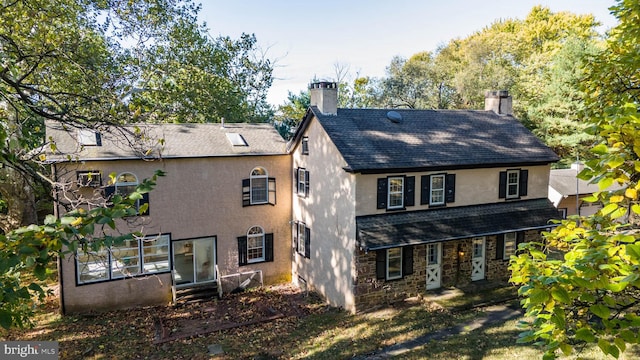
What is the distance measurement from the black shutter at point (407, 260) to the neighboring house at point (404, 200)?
41 millimetres

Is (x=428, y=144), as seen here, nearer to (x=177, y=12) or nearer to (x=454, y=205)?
(x=454, y=205)

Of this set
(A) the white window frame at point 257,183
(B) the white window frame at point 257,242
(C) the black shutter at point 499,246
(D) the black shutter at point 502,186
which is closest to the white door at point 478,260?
(C) the black shutter at point 499,246

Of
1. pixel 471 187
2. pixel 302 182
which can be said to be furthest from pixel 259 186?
pixel 471 187

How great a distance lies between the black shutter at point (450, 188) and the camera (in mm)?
16578

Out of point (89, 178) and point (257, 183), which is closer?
point (89, 178)

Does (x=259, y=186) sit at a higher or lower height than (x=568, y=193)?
higher

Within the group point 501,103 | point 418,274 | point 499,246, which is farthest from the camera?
point 501,103

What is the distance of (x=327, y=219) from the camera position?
16.7 m

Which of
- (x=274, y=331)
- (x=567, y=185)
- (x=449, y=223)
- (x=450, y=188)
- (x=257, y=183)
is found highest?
(x=257, y=183)

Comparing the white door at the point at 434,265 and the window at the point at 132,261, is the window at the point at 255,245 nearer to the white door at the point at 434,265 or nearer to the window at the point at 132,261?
the window at the point at 132,261

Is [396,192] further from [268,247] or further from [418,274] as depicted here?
[268,247]

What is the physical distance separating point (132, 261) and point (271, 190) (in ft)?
21.4

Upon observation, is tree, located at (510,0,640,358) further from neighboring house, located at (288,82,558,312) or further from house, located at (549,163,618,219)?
house, located at (549,163,618,219)

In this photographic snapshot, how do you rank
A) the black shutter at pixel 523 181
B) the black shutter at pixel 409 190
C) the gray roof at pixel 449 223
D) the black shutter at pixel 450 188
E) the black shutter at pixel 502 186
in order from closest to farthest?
the gray roof at pixel 449 223, the black shutter at pixel 409 190, the black shutter at pixel 450 188, the black shutter at pixel 502 186, the black shutter at pixel 523 181
